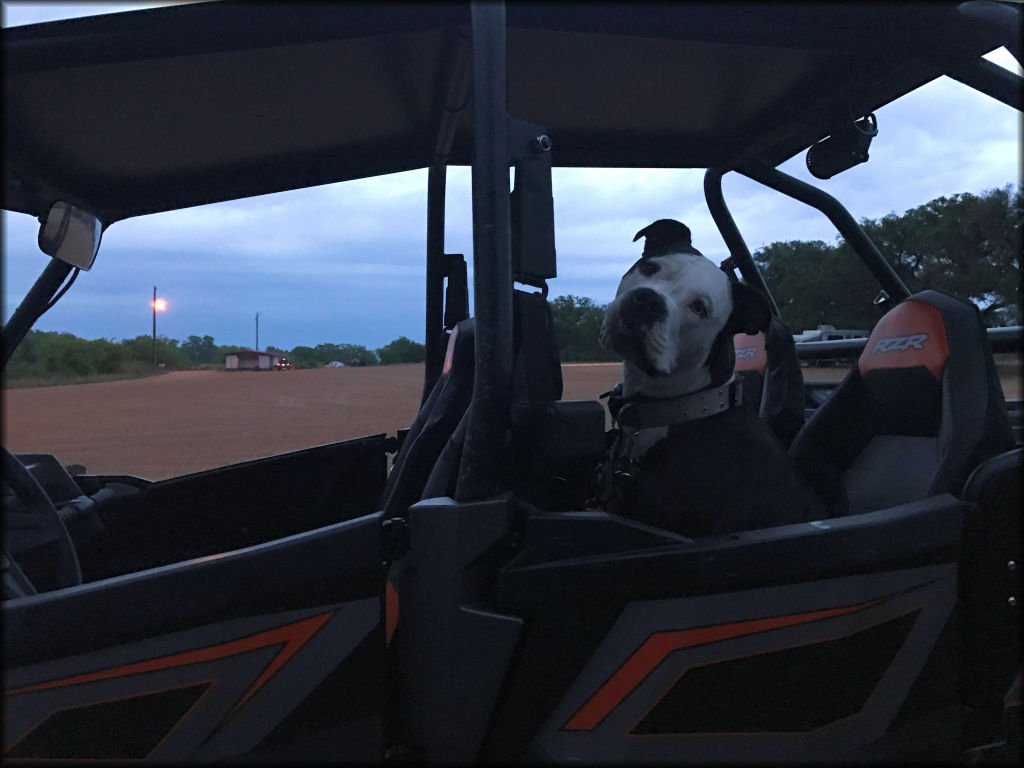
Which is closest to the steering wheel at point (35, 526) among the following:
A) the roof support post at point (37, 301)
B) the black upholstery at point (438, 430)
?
the roof support post at point (37, 301)

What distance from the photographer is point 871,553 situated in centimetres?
155

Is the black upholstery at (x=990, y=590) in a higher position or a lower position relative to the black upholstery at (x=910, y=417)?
lower

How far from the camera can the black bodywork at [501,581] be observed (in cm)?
135

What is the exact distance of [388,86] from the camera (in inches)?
84.8

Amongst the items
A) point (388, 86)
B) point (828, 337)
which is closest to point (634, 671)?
point (388, 86)

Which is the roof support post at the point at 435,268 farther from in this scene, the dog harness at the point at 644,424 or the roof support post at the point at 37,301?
the roof support post at the point at 37,301

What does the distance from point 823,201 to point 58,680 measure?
282 cm

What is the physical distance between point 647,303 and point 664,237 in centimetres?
39

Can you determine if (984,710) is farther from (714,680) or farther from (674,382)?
(674,382)

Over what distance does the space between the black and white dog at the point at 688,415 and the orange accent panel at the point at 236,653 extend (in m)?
0.85

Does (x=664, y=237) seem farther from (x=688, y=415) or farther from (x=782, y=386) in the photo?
(x=782, y=386)

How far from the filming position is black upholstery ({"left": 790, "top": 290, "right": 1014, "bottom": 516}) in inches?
71.9

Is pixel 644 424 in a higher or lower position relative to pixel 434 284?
Answer: lower

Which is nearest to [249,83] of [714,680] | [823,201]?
[714,680]
